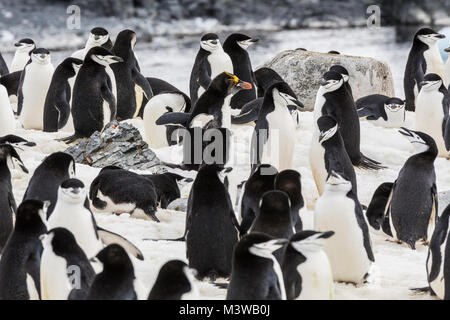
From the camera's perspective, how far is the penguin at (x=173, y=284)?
13.6ft

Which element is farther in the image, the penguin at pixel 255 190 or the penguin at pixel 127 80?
the penguin at pixel 127 80

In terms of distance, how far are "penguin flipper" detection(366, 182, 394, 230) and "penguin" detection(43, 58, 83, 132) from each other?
343cm

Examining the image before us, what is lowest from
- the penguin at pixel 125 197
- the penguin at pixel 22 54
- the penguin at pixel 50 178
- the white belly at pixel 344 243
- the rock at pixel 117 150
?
the penguin at pixel 22 54

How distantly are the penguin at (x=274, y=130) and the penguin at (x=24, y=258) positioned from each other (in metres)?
2.64

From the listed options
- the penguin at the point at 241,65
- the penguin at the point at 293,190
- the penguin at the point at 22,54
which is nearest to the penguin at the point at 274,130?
the penguin at the point at 293,190

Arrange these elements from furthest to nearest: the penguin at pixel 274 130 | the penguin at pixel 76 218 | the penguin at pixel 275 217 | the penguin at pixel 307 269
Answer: the penguin at pixel 274 130 → the penguin at pixel 76 218 → the penguin at pixel 275 217 → the penguin at pixel 307 269

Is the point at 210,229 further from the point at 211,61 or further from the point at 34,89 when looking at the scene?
the point at 34,89

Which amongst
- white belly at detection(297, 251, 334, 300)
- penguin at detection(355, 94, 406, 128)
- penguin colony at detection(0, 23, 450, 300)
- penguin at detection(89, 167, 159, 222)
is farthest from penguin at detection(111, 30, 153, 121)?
white belly at detection(297, 251, 334, 300)

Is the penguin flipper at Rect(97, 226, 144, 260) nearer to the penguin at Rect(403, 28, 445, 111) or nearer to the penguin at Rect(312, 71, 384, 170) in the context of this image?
the penguin at Rect(312, 71, 384, 170)

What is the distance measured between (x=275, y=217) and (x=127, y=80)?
5.05 meters

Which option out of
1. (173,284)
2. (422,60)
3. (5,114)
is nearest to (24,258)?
(173,284)

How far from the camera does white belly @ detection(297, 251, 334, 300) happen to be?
4613 millimetres

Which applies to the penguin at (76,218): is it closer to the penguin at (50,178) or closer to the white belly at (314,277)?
the penguin at (50,178)

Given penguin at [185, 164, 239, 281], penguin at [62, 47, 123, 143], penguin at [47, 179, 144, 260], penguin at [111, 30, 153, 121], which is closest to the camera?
penguin at [47, 179, 144, 260]
